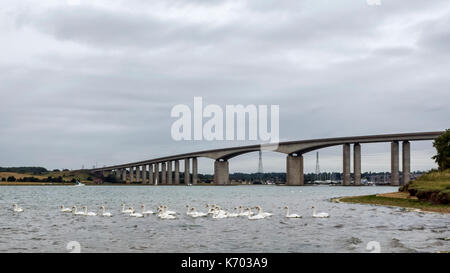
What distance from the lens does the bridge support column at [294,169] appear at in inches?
6068

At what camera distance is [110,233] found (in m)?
27.1

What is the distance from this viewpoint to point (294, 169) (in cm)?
15575

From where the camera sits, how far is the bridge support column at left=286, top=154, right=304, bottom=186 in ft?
506

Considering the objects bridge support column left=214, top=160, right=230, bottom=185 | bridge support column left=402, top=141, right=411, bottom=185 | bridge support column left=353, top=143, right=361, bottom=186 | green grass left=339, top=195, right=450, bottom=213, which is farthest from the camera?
bridge support column left=214, top=160, right=230, bottom=185

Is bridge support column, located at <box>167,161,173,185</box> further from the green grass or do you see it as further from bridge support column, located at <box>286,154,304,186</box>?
the green grass

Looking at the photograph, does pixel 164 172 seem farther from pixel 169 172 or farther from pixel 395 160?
pixel 395 160

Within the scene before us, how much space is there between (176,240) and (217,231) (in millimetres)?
4212

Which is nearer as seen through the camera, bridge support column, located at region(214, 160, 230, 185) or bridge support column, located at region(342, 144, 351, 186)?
bridge support column, located at region(342, 144, 351, 186)

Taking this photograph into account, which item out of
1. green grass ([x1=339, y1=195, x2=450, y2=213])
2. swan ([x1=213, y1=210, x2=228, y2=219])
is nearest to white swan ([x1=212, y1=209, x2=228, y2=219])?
swan ([x1=213, y1=210, x2=228, y2=219])

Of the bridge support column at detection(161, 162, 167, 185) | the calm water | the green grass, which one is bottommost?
the calm water

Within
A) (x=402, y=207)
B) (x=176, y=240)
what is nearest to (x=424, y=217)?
(x=402, y=207)
